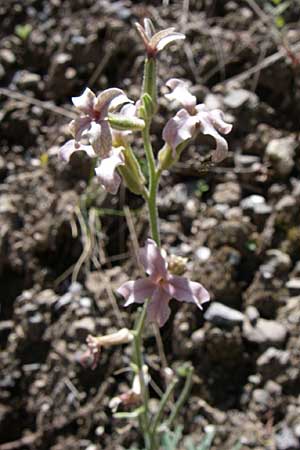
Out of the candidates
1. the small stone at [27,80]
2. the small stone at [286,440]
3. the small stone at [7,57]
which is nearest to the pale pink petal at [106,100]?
the small stone at [286,440]

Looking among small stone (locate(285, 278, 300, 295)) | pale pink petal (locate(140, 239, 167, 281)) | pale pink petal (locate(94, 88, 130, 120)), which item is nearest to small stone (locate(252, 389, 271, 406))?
small stone (locate(285, 278, 300, 295))

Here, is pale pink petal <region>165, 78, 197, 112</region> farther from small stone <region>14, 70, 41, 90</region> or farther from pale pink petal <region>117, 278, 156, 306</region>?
small stone <region>14, 70, 41, 90</region>

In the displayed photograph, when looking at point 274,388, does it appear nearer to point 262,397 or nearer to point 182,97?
point 262,397

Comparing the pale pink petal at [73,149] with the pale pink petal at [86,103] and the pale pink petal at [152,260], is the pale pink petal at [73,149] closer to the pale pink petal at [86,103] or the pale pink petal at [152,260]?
the pale pink petal at [86,103]

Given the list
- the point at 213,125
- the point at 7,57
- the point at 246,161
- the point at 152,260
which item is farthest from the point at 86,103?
the point at 7,57

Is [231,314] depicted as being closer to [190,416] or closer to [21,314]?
[190,416]

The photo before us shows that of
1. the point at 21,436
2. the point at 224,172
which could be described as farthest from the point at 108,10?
the point at 21,436
